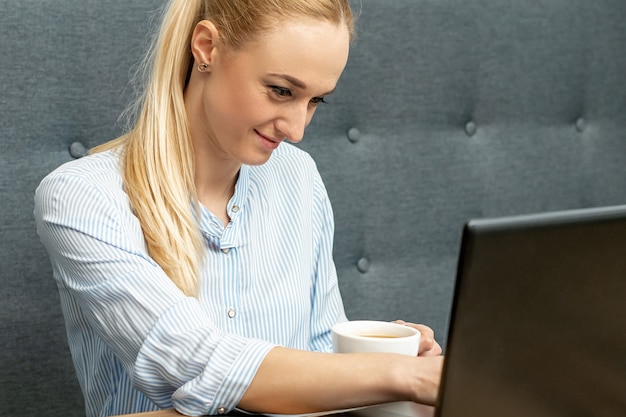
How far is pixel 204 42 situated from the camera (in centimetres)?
123

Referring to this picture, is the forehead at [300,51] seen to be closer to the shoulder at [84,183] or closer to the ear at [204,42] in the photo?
the ear at [204,42]

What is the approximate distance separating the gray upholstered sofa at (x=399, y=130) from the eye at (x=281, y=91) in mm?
409

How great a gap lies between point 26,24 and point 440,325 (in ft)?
3.16

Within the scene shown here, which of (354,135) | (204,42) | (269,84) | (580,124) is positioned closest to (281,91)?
(269,84)

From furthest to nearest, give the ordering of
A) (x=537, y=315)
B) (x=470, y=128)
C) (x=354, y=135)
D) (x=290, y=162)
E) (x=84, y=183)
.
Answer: (x=470, y=128) → (x=354, y=135) → (x=290, y=162) → (x=84, y=183) → (x=537, y=315)

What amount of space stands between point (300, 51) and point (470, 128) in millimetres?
747

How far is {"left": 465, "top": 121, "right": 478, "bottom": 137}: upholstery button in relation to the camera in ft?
5.94

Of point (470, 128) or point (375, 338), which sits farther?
point (470, 128)

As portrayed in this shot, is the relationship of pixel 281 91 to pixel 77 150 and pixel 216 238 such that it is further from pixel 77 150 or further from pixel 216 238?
pixel 77 150

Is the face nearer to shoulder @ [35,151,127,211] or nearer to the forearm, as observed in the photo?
shoulder @ [35,151,127,211]

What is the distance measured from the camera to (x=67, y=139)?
146 centimetres

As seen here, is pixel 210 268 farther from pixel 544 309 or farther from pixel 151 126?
pixel 544 309

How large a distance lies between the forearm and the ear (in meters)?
0.44

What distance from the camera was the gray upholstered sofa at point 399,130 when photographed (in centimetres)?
141
